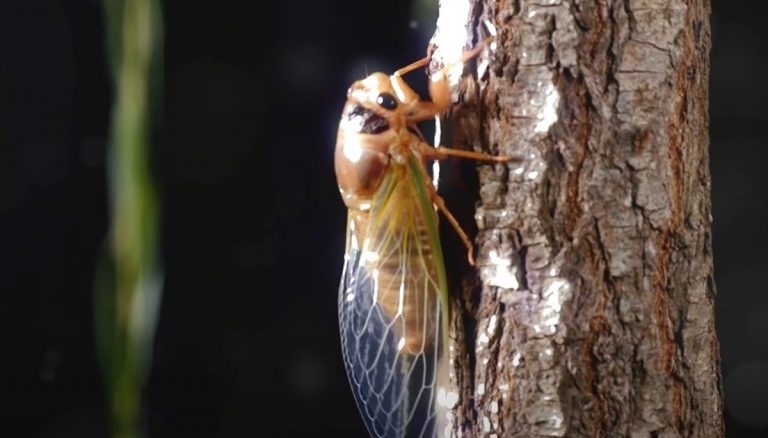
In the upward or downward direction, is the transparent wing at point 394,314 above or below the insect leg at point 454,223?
below

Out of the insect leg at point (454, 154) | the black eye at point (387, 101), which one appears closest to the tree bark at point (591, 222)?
the insect leg at point (454, 154)

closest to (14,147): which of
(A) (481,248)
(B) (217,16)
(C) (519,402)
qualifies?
(B) (217,16)

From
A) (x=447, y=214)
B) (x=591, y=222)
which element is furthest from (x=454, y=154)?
(x=591, y=222)

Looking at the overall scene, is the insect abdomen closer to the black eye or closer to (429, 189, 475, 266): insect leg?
(429, 189, 475, 266): insect leg

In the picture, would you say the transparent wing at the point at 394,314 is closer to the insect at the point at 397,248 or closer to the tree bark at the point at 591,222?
the insect at the point at 397,248

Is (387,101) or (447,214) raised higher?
(387,101)

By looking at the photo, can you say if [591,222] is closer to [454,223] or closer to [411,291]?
[454,223]
